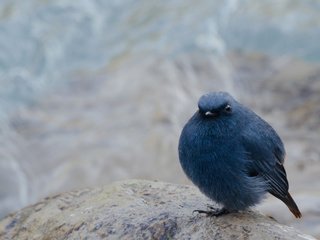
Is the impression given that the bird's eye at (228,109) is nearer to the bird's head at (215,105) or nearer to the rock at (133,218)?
the bird's head at (215,105)

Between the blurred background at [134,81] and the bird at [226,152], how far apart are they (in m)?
3.66

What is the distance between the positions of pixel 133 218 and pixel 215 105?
0.94 m

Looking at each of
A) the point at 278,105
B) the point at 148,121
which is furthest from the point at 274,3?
the point at 148,121

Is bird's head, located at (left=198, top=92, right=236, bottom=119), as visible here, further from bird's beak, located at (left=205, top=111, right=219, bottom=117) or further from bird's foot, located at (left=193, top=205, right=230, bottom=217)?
bird's foot, located at (left=193, top=205, right=230, bottom=217)

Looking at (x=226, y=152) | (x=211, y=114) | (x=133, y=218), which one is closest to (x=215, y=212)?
(x=226, y=152)

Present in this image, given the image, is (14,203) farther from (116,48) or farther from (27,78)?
(116,48)

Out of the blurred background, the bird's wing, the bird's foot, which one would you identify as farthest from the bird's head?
the blurred background

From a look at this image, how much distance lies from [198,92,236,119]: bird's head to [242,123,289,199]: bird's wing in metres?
0.25

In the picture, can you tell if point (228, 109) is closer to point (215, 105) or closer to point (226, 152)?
point (215, 105)

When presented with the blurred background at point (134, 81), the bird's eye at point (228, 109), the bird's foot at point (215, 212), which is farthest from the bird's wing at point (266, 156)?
the blurred background at point (134, 81)

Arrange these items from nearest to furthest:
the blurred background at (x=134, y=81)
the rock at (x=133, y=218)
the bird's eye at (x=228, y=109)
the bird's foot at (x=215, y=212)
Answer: the rock at (x=133, y=218), the bird's eye at (x=228, y=109), the bird's foot at (x=215, y=212), the blurred background at (x=134, y=81)

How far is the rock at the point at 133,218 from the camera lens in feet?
14.6

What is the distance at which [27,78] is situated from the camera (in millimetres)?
11789

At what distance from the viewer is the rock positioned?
444 centimetres
